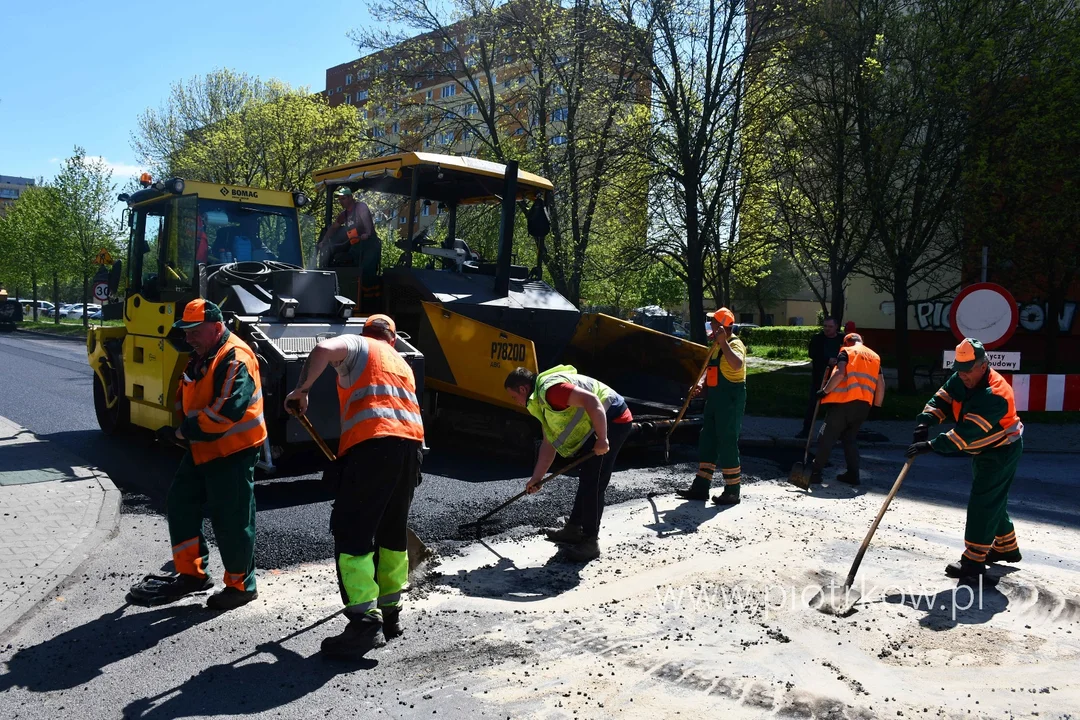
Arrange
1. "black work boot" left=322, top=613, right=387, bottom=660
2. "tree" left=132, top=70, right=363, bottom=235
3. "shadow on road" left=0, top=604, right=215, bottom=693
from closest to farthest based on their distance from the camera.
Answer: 1. "shadow on road" left=0, top=604, right=215, bottom=693
2. "black work boot" left=322, top=613, right=387, bottom=660
3. "tree" left=132, top=70, right=363, bottom=235

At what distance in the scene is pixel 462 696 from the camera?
11.7ft

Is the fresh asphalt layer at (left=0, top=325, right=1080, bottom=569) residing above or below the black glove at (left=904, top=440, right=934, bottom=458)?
below

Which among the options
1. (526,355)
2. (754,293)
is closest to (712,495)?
(526,355)

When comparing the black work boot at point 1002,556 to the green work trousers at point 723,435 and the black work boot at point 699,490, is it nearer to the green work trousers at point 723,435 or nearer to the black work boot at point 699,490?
the green work trousers at point 723,435

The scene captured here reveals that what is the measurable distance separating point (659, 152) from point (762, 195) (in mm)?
2742

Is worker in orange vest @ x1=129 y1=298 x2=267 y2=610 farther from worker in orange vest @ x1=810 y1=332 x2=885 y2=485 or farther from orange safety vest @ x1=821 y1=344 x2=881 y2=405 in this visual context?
orange safety vest @ x1=821 y1=344 x2=881 y2=405

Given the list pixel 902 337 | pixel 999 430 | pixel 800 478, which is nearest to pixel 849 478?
pixel 800 478

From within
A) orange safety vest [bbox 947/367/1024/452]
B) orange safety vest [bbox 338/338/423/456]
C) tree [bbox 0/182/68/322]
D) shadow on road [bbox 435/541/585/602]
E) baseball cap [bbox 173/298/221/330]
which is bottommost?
shadow on road [bbox 435/541/585/602]

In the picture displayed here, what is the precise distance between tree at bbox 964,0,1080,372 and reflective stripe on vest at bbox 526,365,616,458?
37.7 feet

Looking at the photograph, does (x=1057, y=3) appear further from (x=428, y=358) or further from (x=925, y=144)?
(x=428, y=358)

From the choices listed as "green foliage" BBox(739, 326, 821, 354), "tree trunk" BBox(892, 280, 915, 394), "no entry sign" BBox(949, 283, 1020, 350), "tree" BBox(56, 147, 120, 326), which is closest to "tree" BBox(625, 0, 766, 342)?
"tree trunk" BBox(892, 280, 915, 394)

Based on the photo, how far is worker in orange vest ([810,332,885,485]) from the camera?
8234 mm

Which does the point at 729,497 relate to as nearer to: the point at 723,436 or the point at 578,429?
the point at 723,436

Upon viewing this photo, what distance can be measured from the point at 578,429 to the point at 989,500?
104 inches
